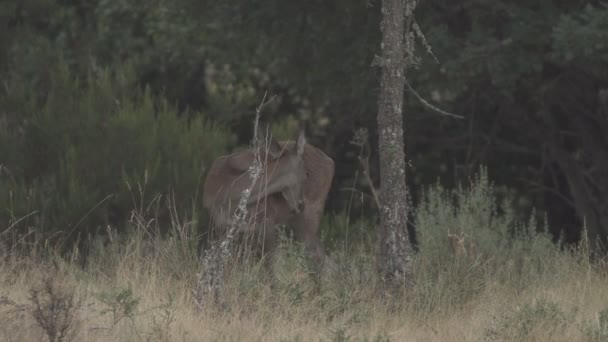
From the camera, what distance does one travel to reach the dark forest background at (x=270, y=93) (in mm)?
11297

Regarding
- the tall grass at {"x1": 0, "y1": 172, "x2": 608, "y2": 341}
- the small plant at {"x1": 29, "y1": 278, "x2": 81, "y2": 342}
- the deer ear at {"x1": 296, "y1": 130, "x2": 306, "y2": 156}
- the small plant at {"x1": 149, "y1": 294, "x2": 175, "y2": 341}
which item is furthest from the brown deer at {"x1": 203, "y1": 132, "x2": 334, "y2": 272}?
the small plant at {"x1": 29, "y1": 278, "x2": 81, "y2": 342}

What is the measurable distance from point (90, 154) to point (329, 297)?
453 cm

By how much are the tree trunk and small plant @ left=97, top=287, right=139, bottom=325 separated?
197cm

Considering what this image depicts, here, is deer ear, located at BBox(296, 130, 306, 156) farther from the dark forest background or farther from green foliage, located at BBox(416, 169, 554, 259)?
green foliage, located at BBox(416, 169, 554, 259)

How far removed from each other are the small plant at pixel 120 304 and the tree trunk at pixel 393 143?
1966 millimetres

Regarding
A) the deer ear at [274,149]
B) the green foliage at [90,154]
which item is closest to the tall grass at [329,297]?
the deer ear at [274,149]

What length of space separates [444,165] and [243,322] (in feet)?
35.8

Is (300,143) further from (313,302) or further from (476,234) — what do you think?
(313,302)

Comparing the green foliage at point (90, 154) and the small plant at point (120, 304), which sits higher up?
the small plant at point (120, 304)

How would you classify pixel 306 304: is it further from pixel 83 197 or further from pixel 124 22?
pixel 124 22

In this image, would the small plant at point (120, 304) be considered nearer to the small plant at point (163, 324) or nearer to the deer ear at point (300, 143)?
Answer: the small plant at point (163, 324)

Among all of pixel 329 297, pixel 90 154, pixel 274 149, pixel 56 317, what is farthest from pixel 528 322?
pixel 90 154

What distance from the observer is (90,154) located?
1195 centimetres

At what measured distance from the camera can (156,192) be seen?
38.9 feet
